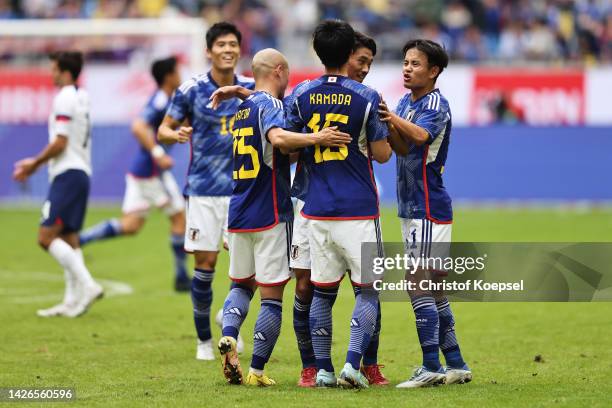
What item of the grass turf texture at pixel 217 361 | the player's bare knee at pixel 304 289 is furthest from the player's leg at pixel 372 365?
the player's bare knee at pixel 304 289

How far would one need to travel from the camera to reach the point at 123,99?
24.5 metres

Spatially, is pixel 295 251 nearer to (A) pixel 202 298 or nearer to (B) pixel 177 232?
(A) pixel 202 298

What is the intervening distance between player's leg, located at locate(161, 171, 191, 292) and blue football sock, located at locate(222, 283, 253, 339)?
5.60 meters

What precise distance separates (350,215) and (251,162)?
2.88ft

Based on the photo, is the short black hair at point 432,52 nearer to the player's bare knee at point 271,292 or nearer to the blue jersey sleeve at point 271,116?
the blue jersey sleeve at point 271,116

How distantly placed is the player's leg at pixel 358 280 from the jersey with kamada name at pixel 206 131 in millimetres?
2327

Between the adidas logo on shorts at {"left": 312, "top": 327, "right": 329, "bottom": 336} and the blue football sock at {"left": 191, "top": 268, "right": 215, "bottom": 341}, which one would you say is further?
the blue football sock at {"left": 191, "top": 268, "right": 215, "bottom": 341}

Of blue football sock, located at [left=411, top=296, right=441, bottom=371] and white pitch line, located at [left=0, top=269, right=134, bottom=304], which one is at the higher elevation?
blue football sock, located at [left=411, top=296, right=441, bottom=371]

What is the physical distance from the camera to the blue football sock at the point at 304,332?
846 centimetres

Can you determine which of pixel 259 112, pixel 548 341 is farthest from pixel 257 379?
pixel 548 341

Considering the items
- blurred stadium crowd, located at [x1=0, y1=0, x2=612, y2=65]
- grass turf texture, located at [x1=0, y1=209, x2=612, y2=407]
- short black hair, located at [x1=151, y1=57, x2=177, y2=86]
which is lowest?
grass turf texture, located at [x1=0, y1=209, x2=612, y2=407]

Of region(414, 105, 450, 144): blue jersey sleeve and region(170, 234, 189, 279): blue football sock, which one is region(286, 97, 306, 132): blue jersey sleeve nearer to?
region(414, 105, 450, 144): blue jersey sleeve

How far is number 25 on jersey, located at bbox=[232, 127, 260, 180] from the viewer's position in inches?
328

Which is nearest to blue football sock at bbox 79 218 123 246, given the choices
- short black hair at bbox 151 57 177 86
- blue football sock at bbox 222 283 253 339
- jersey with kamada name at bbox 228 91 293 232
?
short black hair at bbox 151 57 177 86
